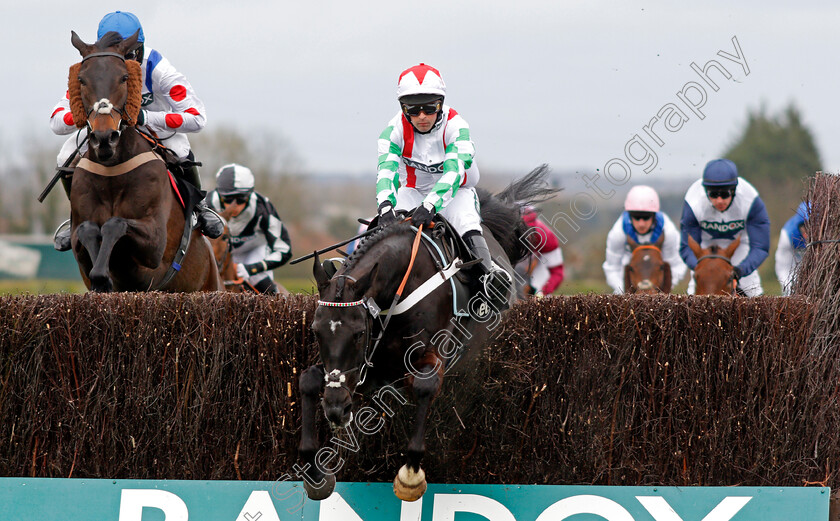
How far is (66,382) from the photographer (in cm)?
552

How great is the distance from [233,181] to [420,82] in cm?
481

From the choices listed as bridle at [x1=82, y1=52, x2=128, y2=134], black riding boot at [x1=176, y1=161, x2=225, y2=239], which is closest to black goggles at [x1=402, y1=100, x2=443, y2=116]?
bridle at [x1=82, y1=52, x2=128, y2=134]

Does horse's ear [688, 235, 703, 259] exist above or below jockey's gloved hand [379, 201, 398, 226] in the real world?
above

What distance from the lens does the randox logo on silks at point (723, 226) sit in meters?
9.23

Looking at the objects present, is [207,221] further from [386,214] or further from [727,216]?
[727,216]

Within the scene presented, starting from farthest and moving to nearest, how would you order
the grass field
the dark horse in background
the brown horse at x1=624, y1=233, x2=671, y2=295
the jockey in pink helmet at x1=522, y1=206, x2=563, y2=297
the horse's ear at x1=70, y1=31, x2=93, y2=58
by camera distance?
the jockey in pink helmet at x1=522, y1=206, x2=563, y2=297
the brown horse at x1=624, y1=233, x2=671, y2=295
the horse's ear at x1=70, y1=31, x2=93, y2=58
the grass field
the dark horse in background

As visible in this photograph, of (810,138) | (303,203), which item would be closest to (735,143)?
(810,138)

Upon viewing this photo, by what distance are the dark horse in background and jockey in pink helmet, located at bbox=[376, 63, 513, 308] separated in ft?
0.62

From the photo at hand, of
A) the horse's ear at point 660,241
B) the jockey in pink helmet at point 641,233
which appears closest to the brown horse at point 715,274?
the jockey in pink helmet at point 641,233

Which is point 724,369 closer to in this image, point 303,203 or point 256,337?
point 256,337

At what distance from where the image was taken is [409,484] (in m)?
4.86

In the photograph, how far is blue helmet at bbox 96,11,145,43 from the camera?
6562 millimetres

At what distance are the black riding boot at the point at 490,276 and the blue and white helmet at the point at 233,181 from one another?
4.68 m

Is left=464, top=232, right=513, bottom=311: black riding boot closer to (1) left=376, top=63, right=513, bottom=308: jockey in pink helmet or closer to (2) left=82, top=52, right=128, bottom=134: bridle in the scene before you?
(1) left=376, top=63, right=513, bottom=308: jockey in pink helmet
